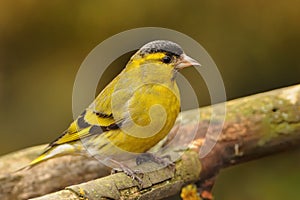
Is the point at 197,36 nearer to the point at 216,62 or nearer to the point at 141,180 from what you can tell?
the point at 216,62

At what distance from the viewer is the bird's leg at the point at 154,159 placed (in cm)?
291

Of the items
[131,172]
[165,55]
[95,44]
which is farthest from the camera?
[95,44]

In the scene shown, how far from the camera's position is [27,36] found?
492 centimetres

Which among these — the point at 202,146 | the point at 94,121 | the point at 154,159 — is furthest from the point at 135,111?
the point at 202,146

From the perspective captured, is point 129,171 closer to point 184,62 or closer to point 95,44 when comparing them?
point 184,62

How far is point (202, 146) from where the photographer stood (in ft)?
10.3

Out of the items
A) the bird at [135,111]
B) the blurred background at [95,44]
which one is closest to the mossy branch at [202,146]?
the bird at [135,111]

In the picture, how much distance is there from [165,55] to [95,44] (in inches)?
82.2

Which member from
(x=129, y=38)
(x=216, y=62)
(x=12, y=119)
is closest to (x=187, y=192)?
(x=129, y=38)

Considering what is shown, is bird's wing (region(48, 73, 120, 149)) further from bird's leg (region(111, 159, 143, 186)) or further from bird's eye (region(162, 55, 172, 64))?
bird's eye (region(162, 55, 172, 64))

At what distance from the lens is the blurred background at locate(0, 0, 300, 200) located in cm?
466

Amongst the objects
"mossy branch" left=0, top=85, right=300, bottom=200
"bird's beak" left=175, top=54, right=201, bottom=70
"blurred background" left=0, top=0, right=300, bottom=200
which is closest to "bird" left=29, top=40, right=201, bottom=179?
"bird's beak" left=175, top=54, right=201, bottom=70

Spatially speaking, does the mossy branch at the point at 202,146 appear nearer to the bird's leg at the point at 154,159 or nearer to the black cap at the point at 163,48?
the bird's leg at the point at 154,159

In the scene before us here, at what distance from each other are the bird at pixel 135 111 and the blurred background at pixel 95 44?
1804mm
